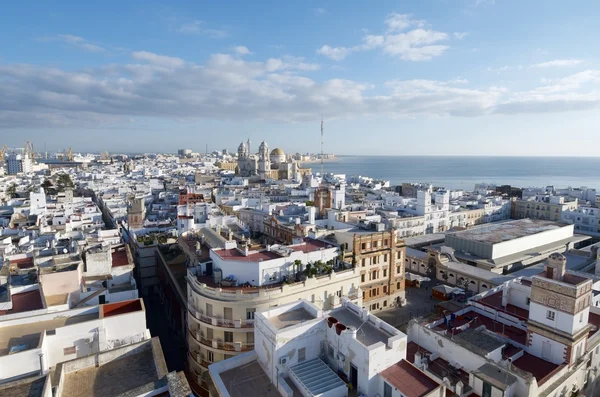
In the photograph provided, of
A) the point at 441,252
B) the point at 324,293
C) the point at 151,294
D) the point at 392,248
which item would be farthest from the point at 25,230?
the point at 441,252

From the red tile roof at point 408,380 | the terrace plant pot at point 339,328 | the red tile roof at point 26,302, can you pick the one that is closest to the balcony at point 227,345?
the terrace plant pot at point 339,328

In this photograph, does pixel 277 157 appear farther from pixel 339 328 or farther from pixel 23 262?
pixel 339 328

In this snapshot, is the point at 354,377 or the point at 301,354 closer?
the point at 354,377

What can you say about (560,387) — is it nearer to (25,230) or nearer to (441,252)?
(441,252)

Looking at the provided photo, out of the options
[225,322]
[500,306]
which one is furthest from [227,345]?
[500,306]

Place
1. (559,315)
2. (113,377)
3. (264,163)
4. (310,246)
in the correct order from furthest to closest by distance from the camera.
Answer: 1. (264,163)
2. (310,246)
3. (559,315)
4. (113,377)

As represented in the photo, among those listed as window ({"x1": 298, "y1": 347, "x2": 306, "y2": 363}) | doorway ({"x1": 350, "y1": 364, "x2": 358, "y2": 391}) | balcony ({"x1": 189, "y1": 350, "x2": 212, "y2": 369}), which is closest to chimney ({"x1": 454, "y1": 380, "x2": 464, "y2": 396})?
doorway ({"x1": 350, "y1": 364, "x2": 358, "y2": 391})

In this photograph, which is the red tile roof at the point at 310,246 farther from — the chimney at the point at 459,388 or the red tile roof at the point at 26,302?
the red tile roof at the point at 26,302

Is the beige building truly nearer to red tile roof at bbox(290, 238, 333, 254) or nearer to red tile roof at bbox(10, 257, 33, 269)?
red tile roof at bbox(290, 238, 333, 254)
